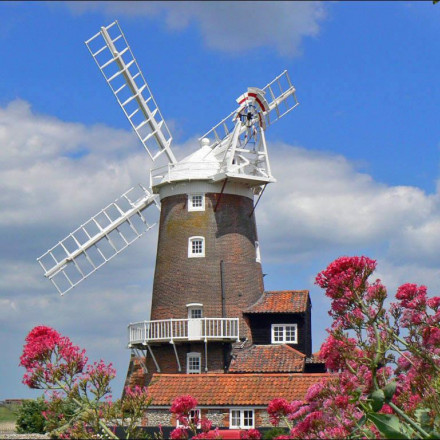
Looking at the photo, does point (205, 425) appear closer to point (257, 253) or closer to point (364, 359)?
point (364, 359)

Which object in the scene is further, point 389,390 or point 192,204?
point 192,204

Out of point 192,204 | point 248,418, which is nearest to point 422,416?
point 248,418

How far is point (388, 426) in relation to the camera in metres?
9.91

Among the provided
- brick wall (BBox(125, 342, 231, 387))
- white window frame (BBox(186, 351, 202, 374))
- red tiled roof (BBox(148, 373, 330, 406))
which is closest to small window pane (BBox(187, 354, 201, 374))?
white window frame (BBox(186, 351, 202, 374))

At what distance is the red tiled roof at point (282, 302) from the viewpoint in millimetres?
37812

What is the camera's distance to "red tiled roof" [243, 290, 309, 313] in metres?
37.8

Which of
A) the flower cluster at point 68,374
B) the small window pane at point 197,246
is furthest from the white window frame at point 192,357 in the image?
the flower cluster at point 68,374

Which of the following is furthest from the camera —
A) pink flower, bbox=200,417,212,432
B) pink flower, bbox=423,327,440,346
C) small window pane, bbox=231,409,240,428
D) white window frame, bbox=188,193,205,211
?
white window frame, bbox=188,193,205,211

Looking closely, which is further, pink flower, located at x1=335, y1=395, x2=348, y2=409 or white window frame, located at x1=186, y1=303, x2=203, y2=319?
white window frame, located at x1=186, y1=303, x2=203, y2=319

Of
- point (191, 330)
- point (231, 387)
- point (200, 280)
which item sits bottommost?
point (231, 387)

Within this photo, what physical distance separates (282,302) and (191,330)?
4484 millimetres

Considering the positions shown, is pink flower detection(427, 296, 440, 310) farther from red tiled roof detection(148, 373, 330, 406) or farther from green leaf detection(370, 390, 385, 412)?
red tiled roof detection(148, 373, 330, 406)

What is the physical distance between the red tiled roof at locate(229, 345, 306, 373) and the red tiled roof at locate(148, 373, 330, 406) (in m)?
1.70

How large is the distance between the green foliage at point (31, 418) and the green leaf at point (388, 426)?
2713 centimetres
